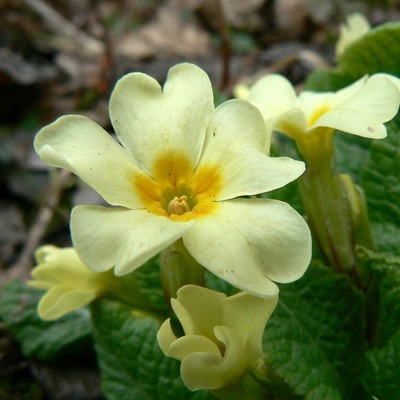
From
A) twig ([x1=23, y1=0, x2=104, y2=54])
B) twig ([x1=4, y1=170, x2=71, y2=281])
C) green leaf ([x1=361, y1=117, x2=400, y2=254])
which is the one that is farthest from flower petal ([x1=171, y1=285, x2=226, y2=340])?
twig ([x1=23, y1=0, x2=104, y2=54])

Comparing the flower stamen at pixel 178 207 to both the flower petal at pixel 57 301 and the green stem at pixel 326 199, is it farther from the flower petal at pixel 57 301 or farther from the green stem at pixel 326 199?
the flower petal at pixel 57 301

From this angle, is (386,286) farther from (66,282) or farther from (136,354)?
(66,282)

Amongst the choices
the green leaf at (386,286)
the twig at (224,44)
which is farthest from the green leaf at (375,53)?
the twig at (224,44)

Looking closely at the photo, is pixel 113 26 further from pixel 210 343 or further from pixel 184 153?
pixel 210 343

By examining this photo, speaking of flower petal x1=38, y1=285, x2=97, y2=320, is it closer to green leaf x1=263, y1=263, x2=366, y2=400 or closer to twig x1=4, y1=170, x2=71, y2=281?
green leaf x1=263, y1=263, x2=366, y2=400

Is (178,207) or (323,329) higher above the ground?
(178,207)

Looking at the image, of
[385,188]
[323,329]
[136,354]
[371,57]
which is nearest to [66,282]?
[136,354]
